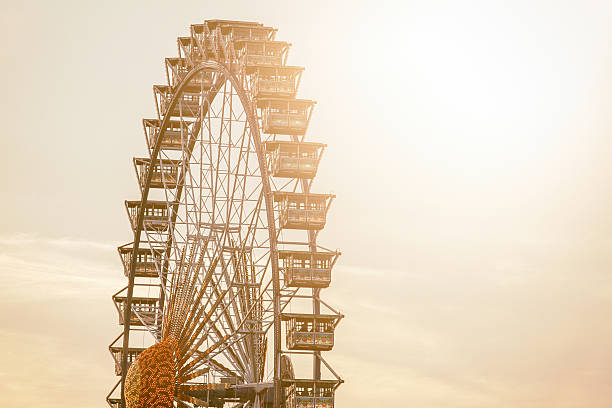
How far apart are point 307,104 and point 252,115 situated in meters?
2.21

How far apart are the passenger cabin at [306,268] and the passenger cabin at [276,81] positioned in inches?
246

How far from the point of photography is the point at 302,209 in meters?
38.2

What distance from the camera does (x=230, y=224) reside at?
41844 millimetres

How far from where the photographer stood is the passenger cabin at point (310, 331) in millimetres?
37281

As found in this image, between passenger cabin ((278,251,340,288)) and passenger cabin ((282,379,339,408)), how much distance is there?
356cm

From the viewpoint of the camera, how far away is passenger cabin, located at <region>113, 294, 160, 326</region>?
175ft

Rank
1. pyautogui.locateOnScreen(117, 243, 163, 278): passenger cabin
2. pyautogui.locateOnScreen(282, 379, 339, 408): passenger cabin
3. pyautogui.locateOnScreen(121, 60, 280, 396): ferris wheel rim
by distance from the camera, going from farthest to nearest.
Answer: pyautogui.locateOnScreen(117, 243, 163, 278): passenger cabin, pyautogui.locateOnScreen(121, 60, 280, 396): ferris wheel rim, pyautogui.locateOnScreen(282, 379, 339, 408): passenger cabin

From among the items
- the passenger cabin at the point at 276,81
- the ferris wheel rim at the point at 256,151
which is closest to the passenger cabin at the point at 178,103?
the ferris wheel rim at the point at 256,151

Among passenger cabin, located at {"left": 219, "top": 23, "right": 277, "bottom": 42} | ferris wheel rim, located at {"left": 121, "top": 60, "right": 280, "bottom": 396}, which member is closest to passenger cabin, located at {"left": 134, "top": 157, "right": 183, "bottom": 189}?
ferris wheel rim, located at {"left": 121, "top": 60, "right": 280, "bottom": 396}

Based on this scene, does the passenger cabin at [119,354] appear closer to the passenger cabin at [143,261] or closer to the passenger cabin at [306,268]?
the passenger cabin at [143,261]

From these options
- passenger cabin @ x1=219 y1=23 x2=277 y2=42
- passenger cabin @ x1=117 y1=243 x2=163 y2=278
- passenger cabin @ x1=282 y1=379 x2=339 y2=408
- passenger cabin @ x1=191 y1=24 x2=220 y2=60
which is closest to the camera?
passenger cabin @ x1=282 y1=379 x2=339 y2=408

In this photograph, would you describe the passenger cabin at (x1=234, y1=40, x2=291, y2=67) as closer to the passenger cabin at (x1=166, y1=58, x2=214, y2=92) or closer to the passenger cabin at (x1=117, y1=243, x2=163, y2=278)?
the passenger cabin at (x1=166, y1=58, x2=214, y2=92)

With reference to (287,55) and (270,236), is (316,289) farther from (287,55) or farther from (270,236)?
(287,55)

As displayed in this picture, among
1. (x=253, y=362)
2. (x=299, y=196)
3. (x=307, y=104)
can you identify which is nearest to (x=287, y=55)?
(x=307, y=104)
